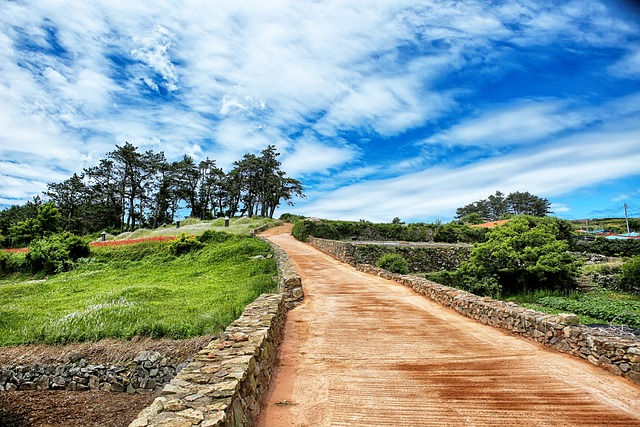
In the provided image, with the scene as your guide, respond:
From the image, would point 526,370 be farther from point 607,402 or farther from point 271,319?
point 271,319

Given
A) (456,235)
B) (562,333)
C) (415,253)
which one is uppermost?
(456,235)

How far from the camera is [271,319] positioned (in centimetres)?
572

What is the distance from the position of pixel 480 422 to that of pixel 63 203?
2364 inches

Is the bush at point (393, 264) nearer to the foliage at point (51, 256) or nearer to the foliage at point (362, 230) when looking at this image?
the foliage at point (362, 230)

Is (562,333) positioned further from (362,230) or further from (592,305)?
(362,230)

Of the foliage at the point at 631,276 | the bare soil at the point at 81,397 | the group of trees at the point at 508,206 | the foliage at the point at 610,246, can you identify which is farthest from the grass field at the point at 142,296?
the group of trees at the point at 508,206

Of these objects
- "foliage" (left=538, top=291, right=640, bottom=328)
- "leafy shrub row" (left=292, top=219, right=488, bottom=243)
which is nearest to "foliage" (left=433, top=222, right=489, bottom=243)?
"leafy shrub row" (left=292, top=219, right=488, bottom=243)

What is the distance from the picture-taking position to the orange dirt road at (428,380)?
3.69m

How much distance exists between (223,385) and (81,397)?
6012mm

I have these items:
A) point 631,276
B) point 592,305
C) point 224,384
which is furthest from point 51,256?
point 631,276

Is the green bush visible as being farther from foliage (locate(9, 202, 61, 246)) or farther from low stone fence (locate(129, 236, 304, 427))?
foliage (locate(9, 202, 61, 246))

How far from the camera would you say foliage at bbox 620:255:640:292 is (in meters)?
17.8

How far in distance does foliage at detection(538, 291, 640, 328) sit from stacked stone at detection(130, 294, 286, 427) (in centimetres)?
1196

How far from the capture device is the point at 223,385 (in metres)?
3.12
